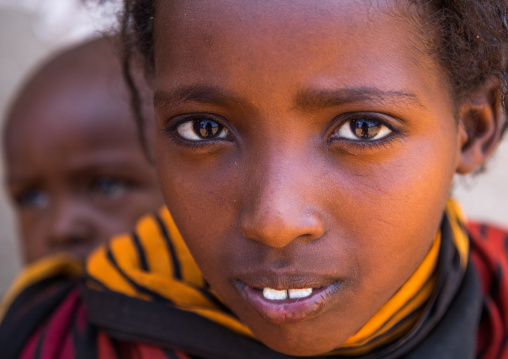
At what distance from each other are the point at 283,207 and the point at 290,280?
0.43 feet

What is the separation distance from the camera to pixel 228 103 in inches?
37.4

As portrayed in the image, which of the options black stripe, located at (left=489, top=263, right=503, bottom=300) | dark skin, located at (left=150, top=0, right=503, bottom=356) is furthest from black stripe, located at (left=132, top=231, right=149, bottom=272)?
black stripe, located at (left=489, top=263, right=503, bottom=300)

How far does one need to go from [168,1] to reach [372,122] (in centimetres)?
41

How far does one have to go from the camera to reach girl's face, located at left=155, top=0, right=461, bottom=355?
0.90 metres

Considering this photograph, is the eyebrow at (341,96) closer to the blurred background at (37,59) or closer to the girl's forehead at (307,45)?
the girl's forehead at (307,45)

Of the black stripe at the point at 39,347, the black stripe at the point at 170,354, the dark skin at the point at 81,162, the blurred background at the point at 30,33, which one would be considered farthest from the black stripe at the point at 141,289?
the blurred background at the point at 30,33

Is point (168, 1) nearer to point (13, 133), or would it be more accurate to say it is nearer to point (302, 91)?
point (302, 91)

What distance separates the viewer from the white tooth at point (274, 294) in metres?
0.98

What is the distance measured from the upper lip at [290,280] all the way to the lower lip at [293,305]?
19 mm

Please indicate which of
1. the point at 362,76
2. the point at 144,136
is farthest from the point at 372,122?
the point at 144,136

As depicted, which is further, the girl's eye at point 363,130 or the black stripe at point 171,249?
the black stripe at point 171,249

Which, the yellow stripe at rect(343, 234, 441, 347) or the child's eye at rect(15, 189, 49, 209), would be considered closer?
the yellow stripe at rect(343, 234, 441, 347)

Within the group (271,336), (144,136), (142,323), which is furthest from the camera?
(144,136)

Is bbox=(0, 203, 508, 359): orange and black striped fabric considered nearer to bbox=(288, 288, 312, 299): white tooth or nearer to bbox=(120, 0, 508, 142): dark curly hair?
bbox=(288, 288, 312, 299): white tooth
